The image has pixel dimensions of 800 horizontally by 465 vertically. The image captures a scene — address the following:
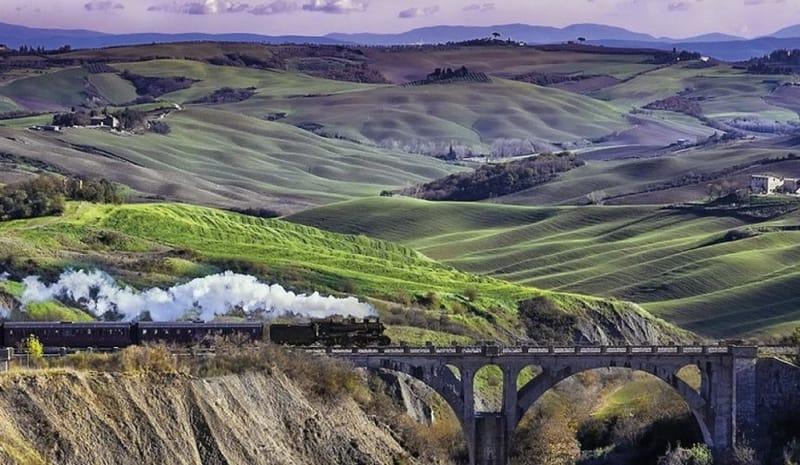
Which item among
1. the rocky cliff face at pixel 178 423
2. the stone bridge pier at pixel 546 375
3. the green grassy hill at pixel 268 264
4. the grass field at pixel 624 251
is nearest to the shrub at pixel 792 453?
the stone bridge pier at pixel 546 375

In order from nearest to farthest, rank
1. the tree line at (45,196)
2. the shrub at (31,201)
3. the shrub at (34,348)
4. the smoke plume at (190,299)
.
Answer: the shrub at (34,348) < the smoke plume at (190,299) < the shrub at (31,201) < the tree line at (45,196)

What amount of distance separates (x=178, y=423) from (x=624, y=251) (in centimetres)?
8908

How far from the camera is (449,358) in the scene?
7112 cm

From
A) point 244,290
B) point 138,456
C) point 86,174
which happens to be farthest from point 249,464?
point 86,174

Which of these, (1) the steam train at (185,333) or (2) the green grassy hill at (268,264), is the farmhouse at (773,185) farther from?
(1) the steam train at (185,333)

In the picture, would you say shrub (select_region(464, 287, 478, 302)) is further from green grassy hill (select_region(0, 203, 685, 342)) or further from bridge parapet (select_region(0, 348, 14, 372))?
bridge parapet (select_region(0, 348, 14, 372))

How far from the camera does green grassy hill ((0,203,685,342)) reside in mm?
91688

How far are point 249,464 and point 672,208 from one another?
108245 millimetres

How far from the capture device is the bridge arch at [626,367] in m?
71.9

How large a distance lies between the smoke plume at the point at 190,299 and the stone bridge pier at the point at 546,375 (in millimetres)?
Answer: 13992

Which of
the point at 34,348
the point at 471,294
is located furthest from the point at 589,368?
the point at 471,294

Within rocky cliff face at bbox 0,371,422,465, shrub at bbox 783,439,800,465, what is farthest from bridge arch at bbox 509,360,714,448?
rocky cliff face at bbox 0,371,422,465

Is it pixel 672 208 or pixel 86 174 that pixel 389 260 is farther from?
pixel 86 174

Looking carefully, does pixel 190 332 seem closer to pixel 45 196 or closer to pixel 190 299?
pixel 190 299
